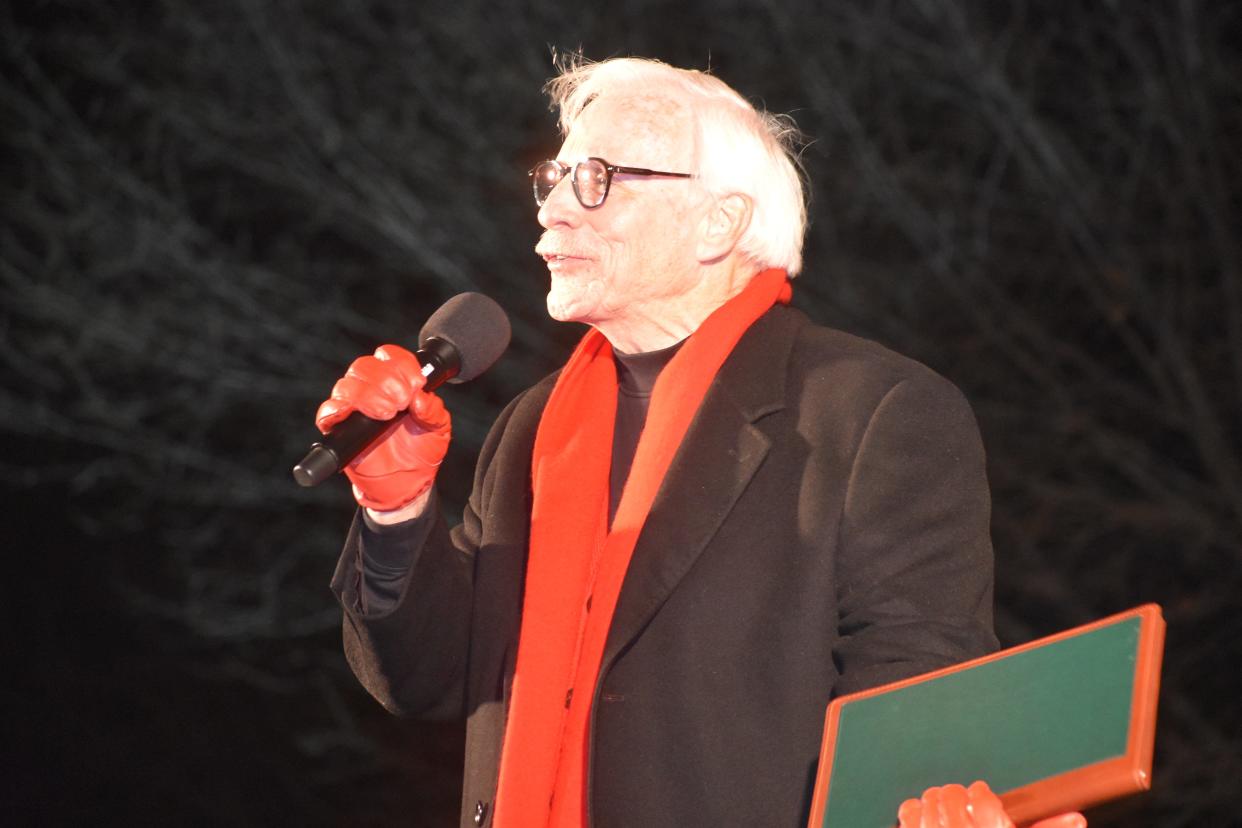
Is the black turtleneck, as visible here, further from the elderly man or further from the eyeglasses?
the eyeglasses

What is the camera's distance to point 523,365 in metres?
5.20

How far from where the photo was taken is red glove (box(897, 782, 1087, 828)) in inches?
58.3

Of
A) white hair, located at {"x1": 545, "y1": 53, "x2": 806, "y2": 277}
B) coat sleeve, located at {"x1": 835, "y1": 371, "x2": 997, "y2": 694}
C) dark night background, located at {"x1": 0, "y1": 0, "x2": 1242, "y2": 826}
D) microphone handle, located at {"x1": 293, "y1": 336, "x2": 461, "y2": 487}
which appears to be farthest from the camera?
dark night background, located at {"x1": 0, "y1": 0, "x2": 1242, "y2": 826}

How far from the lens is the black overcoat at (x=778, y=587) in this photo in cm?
205

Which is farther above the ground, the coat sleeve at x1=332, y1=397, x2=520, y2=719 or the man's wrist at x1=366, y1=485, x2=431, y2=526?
the man's wrist at x1=366, y1=485, x2=431, y2=526

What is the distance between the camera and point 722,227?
2.49 m

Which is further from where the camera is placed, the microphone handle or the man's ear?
the man's ear

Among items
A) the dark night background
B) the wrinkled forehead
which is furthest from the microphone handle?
the dark night background

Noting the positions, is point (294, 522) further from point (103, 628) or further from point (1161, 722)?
point (1161, 722)

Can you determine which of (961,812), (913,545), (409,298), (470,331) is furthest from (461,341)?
(409,298)

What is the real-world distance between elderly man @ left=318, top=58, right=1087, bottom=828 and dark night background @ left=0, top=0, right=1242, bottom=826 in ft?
7.56

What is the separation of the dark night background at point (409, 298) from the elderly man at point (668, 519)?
90.7 inches

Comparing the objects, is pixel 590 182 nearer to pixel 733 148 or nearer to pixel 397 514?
pixel 733 148

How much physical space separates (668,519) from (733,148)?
66 centimetres
